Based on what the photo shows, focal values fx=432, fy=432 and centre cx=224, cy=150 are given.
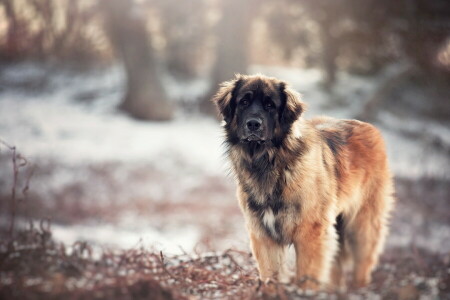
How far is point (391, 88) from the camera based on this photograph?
17.9 m

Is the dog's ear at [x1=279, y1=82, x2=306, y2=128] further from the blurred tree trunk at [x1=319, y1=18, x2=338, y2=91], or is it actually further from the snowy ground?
the blurred tree trunk at [x1=319, y1=18, x2=338, y2=91]

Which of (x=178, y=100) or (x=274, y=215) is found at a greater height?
(x=178, y=100)

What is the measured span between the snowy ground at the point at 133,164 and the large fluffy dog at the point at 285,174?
1.86 meters

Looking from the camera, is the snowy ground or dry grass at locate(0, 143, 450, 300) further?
the snowy ground

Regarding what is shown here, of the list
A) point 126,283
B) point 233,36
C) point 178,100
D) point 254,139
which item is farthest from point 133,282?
point 178,100

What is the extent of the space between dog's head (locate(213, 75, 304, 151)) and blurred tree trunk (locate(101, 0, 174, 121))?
10.9 metres

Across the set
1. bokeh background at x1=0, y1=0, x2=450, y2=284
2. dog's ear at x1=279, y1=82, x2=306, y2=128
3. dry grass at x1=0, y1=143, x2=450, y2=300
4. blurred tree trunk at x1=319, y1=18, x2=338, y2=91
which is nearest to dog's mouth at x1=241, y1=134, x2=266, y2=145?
dog's ear at x1=279, y1=82, x2=306, y2=128

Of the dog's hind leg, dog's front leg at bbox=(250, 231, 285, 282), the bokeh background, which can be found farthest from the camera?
the bokeh background

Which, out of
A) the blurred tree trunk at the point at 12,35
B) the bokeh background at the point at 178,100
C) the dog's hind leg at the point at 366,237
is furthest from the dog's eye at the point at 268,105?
the blurred tree trunk at the point at 12,35

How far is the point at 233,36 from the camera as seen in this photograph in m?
15.3

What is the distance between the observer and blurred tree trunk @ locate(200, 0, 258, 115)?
1520cm

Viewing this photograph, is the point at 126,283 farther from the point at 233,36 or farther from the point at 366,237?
the point at 233,36

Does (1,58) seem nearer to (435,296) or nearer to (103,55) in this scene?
(103,55)

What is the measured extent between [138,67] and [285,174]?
12.1 metres
